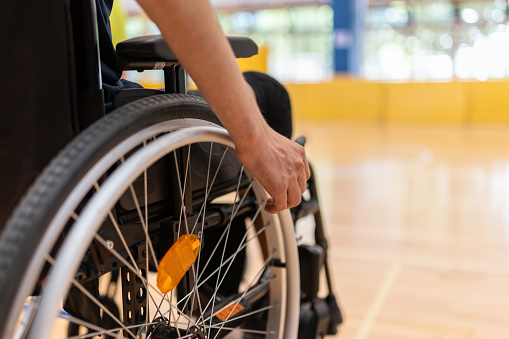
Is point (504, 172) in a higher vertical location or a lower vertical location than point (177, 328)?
lower

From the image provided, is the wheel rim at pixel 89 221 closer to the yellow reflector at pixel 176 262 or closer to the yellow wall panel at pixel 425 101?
the yellow reflector at pixel 176 262

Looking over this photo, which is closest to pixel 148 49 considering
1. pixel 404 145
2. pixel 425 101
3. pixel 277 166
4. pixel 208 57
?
pixel 208 57

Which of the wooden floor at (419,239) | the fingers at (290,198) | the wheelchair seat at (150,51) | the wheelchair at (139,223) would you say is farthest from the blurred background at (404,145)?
the wheelchair seat at (150,51)

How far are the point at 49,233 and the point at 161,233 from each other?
0.95ft

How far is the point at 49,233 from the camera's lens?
0.50m

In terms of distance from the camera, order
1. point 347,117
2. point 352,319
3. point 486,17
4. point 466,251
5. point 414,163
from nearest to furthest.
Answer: point 352,319
point 466,251
point 414,163
point 347,117
point 486,17

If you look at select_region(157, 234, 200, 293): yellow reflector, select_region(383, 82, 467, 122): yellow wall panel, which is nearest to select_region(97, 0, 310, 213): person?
select_region(157, 234, 200, 293): yellow reflector

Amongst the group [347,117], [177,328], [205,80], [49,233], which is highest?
[205,80]

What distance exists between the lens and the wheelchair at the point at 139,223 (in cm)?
50

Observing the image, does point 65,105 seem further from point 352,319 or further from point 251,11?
point 251,11

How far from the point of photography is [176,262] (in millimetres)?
734

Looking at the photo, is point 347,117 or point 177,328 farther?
point 347,117

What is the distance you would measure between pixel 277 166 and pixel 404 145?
181 inches

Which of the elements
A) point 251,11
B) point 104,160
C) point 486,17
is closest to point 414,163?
point 104,160
